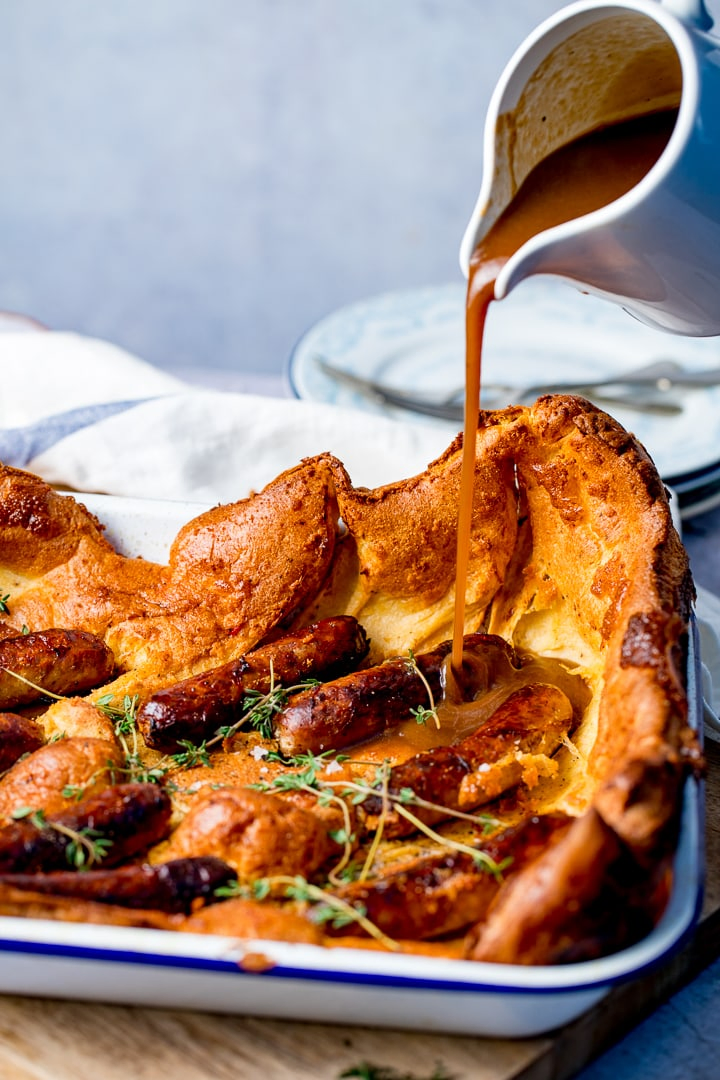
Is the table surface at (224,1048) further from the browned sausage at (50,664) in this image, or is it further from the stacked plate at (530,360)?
the stacked plate at (530,360)

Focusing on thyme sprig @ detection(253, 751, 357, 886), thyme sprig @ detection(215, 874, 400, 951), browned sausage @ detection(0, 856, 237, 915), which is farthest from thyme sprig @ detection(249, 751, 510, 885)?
browned sausage @ detection(0, 856, 237, 915)

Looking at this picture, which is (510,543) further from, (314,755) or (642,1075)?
(642,1075)

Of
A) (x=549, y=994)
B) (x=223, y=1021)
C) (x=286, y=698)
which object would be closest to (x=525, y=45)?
(x=286, y=698)

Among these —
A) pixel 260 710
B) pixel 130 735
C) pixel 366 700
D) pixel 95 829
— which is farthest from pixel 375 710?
pixel 95 829

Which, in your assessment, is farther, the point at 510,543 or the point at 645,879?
the point at 510,543

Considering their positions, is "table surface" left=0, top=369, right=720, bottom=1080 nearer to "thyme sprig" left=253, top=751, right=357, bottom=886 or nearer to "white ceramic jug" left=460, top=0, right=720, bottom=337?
"thyme sprig" left=253, top=751, right=357, bottom=886

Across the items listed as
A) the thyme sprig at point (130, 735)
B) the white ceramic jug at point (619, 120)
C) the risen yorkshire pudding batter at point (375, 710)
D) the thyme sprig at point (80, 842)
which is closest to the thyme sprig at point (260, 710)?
the risen yorkshire pudding batter at point (375, 710)

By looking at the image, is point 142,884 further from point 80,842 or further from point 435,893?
point 435,893
